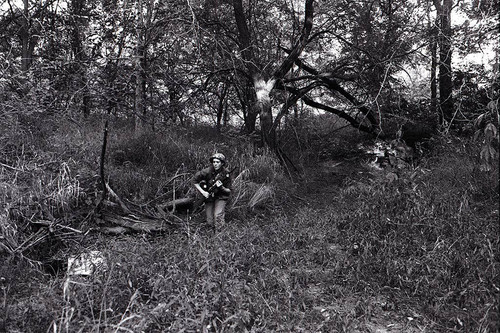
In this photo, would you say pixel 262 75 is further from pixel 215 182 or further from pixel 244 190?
pixel 215 182

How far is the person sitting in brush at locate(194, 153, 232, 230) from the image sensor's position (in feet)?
20.8

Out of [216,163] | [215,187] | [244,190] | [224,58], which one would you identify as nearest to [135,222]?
[215,187]

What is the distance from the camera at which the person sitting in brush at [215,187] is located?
634 cm

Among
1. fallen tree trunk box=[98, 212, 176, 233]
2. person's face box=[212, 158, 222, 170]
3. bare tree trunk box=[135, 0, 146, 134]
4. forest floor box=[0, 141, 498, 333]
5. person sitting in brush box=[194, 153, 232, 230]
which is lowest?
forest floor box=[0, 141, 498, 333]

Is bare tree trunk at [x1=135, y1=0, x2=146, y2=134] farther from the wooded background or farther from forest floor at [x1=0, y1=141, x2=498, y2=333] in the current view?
forest floor at [x1=0, y1=141, x2=498, y2=333]

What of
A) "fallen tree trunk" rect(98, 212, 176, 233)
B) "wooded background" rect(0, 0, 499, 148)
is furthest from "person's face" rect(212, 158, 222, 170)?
"wooded background" rect(0, 0, 499, 148)

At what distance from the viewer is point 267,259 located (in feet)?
16.5

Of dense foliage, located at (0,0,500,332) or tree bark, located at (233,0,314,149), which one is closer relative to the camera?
dense foliage, located at (0,0,500,332)

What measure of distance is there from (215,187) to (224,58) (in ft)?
13.0

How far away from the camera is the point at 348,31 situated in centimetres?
1085

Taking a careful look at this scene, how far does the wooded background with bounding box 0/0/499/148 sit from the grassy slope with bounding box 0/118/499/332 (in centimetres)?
177

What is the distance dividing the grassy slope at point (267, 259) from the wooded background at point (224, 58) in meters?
1.77

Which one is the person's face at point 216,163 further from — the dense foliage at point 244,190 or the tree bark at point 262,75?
the tree bark at point 262,75

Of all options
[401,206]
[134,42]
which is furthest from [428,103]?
[134,42]
